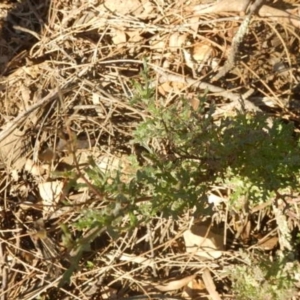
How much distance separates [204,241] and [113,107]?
0.80 m

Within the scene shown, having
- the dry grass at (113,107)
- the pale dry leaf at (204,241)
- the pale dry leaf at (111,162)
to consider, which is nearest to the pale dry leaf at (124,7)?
the dry grass at (113,107)

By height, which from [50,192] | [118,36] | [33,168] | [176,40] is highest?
[118,36]

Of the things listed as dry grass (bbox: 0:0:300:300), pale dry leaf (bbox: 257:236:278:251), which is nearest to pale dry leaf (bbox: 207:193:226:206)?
dry grass (bbox: 0:0:300:300)

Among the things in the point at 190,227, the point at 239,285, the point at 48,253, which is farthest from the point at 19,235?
the point at 239,285

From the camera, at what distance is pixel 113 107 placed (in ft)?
9.18

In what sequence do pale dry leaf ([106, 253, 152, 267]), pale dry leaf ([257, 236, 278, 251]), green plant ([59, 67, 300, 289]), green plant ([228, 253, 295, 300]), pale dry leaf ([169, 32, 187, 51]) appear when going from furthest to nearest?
pale dry leaf ([169, 32, 187, 51])
pale dry leaf ([106, 253, 152, 267])
pale dry leaf ([257, 236, 278, 251])
green plant ([228, 253, 295, 300])
green plant ([59, 67, 300, 289])

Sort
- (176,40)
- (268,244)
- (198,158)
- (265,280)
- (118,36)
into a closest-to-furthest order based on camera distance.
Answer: (198,158) → (265,280) → (268,244) → (176,40) → (118,36)

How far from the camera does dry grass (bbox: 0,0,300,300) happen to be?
8.74ft

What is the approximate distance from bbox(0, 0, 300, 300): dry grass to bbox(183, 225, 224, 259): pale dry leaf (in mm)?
42

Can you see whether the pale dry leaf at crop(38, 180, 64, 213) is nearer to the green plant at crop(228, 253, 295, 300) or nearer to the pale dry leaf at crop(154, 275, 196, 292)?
the pale dry leaf at crop(154, 275, 196, 292)

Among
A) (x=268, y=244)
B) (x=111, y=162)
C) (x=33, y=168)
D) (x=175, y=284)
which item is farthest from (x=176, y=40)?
(x=175, y=284)

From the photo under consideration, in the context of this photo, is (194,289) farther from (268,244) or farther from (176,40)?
(176,40)

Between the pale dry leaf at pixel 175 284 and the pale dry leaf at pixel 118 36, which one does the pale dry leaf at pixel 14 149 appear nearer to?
the pale dry leaf at pixel 118 36

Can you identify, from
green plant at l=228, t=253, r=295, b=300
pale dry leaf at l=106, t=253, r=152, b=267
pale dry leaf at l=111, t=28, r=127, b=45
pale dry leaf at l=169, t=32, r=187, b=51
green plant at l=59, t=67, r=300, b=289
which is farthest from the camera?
pale dry leaf at l=111, t=28, r=127, b=45
